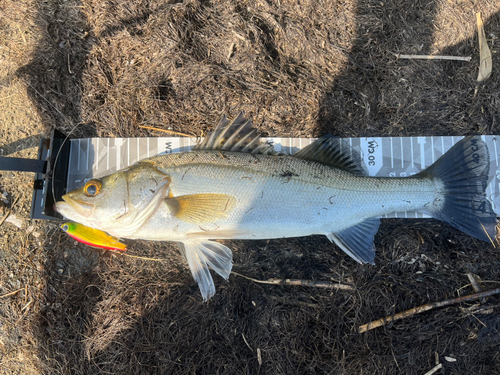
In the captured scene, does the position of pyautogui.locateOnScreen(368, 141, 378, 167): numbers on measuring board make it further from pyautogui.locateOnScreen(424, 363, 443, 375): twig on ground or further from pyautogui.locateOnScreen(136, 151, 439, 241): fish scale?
pyautogui.locateOnScreen(424, 363, 443, 375): twig on ground

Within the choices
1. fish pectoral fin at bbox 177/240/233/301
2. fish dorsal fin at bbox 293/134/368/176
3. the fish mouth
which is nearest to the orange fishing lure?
the fish mouth

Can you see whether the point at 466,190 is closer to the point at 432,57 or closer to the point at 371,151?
the point at 371,151

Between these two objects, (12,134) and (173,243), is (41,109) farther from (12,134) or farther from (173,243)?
(173,243)

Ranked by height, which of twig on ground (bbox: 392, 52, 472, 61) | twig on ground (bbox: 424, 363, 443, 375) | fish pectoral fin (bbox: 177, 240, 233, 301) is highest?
twig on ground (bbox: 392, 52, 472, 61)

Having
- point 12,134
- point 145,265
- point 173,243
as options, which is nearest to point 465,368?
point 173,243

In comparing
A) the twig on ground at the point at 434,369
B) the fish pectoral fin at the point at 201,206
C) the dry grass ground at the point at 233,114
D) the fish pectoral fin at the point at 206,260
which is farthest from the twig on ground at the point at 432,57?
the twig on ground at the point at 434,369

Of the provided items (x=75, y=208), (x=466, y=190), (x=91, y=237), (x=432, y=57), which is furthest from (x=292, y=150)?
(x=91, y=237)
